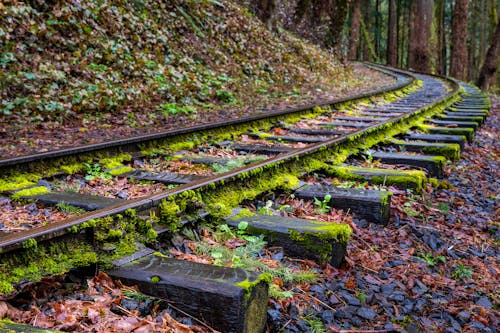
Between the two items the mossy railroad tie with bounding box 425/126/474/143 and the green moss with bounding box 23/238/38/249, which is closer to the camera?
the green moss with bounding box 23/238/38/249

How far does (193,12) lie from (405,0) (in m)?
30.3

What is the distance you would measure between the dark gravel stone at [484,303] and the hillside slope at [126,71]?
4.98 metres

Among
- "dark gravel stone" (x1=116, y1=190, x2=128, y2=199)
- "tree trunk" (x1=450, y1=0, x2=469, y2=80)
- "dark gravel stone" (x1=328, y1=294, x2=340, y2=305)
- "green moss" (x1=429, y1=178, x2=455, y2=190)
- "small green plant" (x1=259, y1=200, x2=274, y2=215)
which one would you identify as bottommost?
"dark gravel stone" (x1=328, y1=294, x2=340, y2=305)

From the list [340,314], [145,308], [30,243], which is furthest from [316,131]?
[30,243]

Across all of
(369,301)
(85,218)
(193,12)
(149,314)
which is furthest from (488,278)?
(193,12)

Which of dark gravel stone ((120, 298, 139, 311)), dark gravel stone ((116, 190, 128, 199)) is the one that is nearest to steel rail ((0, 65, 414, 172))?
dark gravel stone ((116, 190, 128, 199))

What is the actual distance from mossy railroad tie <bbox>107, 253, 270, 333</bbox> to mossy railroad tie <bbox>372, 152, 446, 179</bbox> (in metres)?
3.27

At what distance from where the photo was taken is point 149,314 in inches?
83.0

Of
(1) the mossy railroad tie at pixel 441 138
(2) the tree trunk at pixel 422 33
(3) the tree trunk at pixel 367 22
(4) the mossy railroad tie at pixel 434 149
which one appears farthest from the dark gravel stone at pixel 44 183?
(3) the tree trunk at pixel 367 22

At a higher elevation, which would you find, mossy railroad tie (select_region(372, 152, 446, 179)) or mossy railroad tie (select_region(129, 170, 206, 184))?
mossy railroad tie (select_region(129, 170, 206, 184))

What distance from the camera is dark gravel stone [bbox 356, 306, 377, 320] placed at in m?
2.42

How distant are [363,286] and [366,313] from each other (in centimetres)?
30

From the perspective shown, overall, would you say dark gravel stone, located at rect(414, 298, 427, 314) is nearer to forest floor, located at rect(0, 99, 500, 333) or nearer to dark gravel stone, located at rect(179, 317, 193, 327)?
forest floor, located at rect(0, 99, 500, 333)

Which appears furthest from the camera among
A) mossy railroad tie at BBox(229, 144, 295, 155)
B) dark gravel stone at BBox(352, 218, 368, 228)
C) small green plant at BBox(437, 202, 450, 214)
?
mossy railroad tie at BBox(229, 144, 295, 155)
